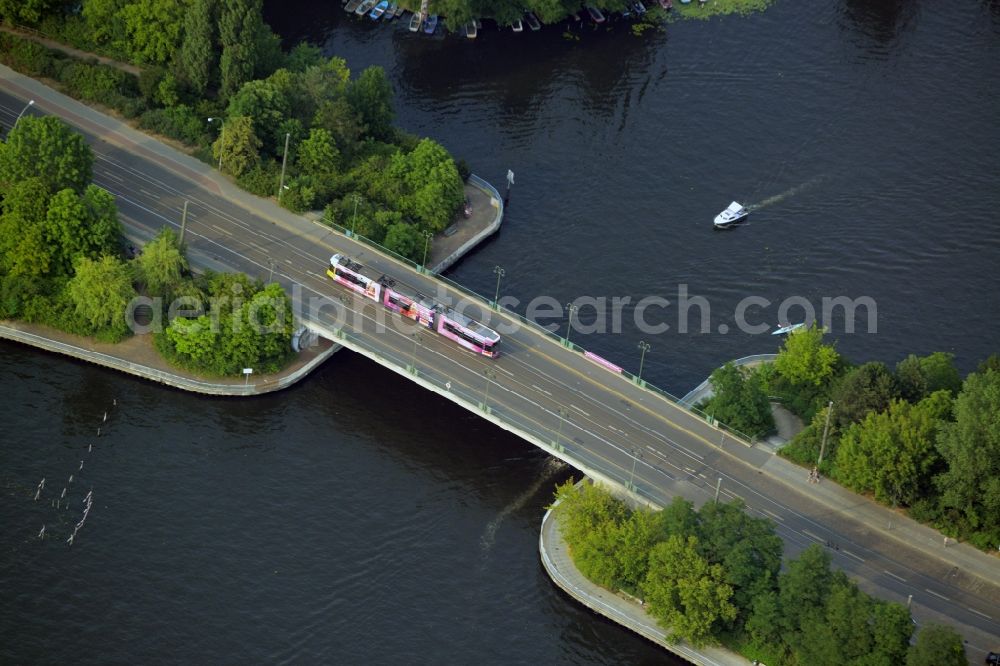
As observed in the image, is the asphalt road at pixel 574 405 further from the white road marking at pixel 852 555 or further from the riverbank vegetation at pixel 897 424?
the riverbank vegetation at pixel 897 424

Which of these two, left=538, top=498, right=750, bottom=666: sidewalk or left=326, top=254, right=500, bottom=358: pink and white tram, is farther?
left=326, top=254, right=500, bottom=358: pink and white tram

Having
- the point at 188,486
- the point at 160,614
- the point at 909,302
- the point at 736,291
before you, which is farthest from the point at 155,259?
the point at 909,302

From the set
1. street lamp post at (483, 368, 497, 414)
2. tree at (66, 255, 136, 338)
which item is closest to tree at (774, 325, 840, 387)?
street lamp post at (483, 368, 497, 414)

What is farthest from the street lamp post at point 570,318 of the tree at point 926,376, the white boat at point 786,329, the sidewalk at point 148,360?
the tree at point 926,376

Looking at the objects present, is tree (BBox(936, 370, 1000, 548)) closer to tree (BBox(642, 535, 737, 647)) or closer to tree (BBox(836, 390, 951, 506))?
tree (BBox(836, 390, 951, 506))

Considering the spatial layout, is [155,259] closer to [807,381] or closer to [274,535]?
[274,535]
